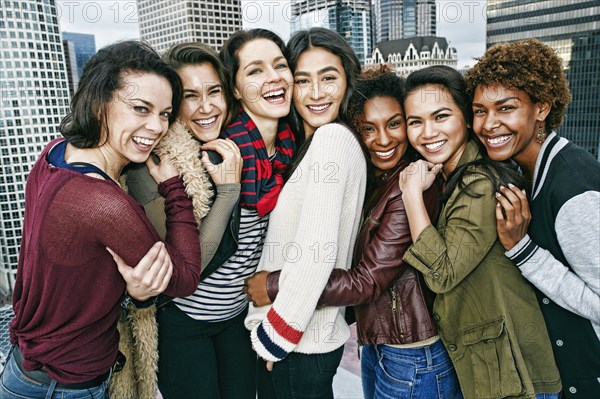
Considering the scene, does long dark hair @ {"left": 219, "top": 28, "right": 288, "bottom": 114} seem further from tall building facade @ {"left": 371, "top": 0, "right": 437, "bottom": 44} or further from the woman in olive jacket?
tall building facade @ {"left": 371, "top": 0, "right": 437, "bottom": 44}

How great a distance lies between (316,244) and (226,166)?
0.46 meters

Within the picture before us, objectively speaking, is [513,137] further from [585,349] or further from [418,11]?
[418,11]

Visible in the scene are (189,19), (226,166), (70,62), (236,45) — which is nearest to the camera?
(226,166)

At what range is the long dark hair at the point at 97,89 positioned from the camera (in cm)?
135

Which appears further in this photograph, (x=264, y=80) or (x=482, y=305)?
(x=264, y=80)

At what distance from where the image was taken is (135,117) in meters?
1.39

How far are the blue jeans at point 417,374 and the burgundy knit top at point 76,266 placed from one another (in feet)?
2.55

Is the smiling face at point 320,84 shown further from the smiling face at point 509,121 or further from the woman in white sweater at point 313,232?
the smiling face at point 509,121

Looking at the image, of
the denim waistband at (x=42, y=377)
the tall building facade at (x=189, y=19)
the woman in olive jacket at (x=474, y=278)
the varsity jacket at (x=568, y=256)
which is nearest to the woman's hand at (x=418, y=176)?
the woman in olive jacket at (x=474, y=278)

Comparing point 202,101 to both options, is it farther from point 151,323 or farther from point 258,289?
point 151,323

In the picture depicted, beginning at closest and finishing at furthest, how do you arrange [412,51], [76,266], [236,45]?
[76,266] → [236,45] → [412,51]

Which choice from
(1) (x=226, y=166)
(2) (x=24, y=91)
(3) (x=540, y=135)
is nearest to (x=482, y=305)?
(3) (x=540, y=135)

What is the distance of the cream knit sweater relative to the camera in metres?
1.42

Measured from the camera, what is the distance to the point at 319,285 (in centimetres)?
142
